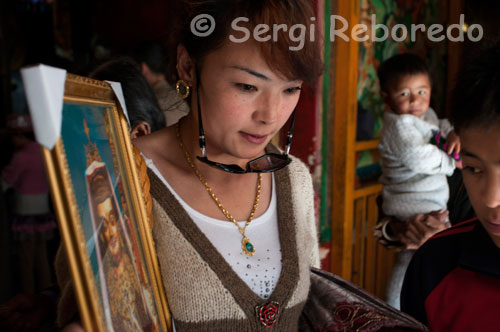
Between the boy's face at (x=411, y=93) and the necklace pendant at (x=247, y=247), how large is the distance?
1.35 metres

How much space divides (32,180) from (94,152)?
2.95 metres

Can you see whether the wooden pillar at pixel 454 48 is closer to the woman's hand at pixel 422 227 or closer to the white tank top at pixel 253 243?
the woman's hand at pixel 422 227

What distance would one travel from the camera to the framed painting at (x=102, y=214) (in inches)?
18.7

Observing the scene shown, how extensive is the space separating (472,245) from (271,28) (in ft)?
2.34

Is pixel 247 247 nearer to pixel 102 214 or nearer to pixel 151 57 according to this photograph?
pixel 102 214

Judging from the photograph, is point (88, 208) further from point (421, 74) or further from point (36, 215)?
point (36, 215)

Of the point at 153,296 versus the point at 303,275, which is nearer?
the point at 153,296

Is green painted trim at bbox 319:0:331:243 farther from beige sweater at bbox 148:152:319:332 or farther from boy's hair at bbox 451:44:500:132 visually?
beige sweater at bbox 148:152:319:332

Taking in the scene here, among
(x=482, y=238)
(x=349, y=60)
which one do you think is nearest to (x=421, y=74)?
(x=349, y=60)

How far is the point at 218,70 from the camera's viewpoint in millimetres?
953

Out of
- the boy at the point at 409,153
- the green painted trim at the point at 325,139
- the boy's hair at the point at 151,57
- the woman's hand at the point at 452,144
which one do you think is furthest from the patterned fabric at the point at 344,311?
the boy's hair at the point at 151,57

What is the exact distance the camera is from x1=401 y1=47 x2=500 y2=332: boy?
2.82ft

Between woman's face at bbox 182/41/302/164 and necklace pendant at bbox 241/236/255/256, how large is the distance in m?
0.23

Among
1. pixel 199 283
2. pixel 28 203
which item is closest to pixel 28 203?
pixel 28 203
